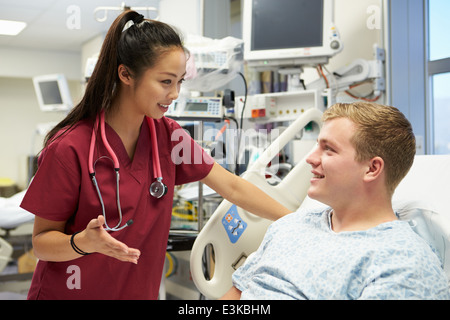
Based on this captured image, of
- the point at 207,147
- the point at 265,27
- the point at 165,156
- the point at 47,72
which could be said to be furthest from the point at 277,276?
the point at 47,72

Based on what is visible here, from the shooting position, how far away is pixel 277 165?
99.1 inches

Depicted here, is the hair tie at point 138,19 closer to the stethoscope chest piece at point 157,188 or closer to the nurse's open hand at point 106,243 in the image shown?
the stethoscope chest piece at point 157,188

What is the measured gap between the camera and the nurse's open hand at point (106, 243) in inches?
42.0

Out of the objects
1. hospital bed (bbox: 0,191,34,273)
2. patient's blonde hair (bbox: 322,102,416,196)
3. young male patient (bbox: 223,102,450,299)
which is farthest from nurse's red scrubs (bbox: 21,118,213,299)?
hospital bed (bbox: 0,191,34,273)

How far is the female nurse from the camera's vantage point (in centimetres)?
129

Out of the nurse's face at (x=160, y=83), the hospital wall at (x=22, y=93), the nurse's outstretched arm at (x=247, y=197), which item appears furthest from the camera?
the hospital wall at (x=22, y=93)

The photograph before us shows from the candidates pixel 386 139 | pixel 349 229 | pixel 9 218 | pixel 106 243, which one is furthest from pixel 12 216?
pixel 386 139

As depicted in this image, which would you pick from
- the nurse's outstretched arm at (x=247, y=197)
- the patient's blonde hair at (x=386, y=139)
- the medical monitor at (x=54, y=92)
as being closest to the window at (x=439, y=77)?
the nurse's outstretched arm at (x=247, y=197)

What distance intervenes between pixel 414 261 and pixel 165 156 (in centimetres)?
81

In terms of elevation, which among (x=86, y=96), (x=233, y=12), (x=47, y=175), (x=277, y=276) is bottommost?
(x=277, y=276)

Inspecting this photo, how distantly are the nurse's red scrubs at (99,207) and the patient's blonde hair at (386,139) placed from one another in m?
0.61

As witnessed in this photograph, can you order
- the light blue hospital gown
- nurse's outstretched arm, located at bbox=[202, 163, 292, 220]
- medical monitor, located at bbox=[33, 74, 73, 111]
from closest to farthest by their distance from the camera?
the light blue hospital gown, nurse's outstretched arm, located at bbox=[202, 163, 292, 220], medical monitor, located at bbox=[33, 74, 73, 111]

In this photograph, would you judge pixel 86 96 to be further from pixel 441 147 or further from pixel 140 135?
pixel 441 147

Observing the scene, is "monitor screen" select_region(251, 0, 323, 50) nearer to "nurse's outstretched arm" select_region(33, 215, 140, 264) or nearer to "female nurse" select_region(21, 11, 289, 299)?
"female nurse" select_region(21, 11, 289, 299)
